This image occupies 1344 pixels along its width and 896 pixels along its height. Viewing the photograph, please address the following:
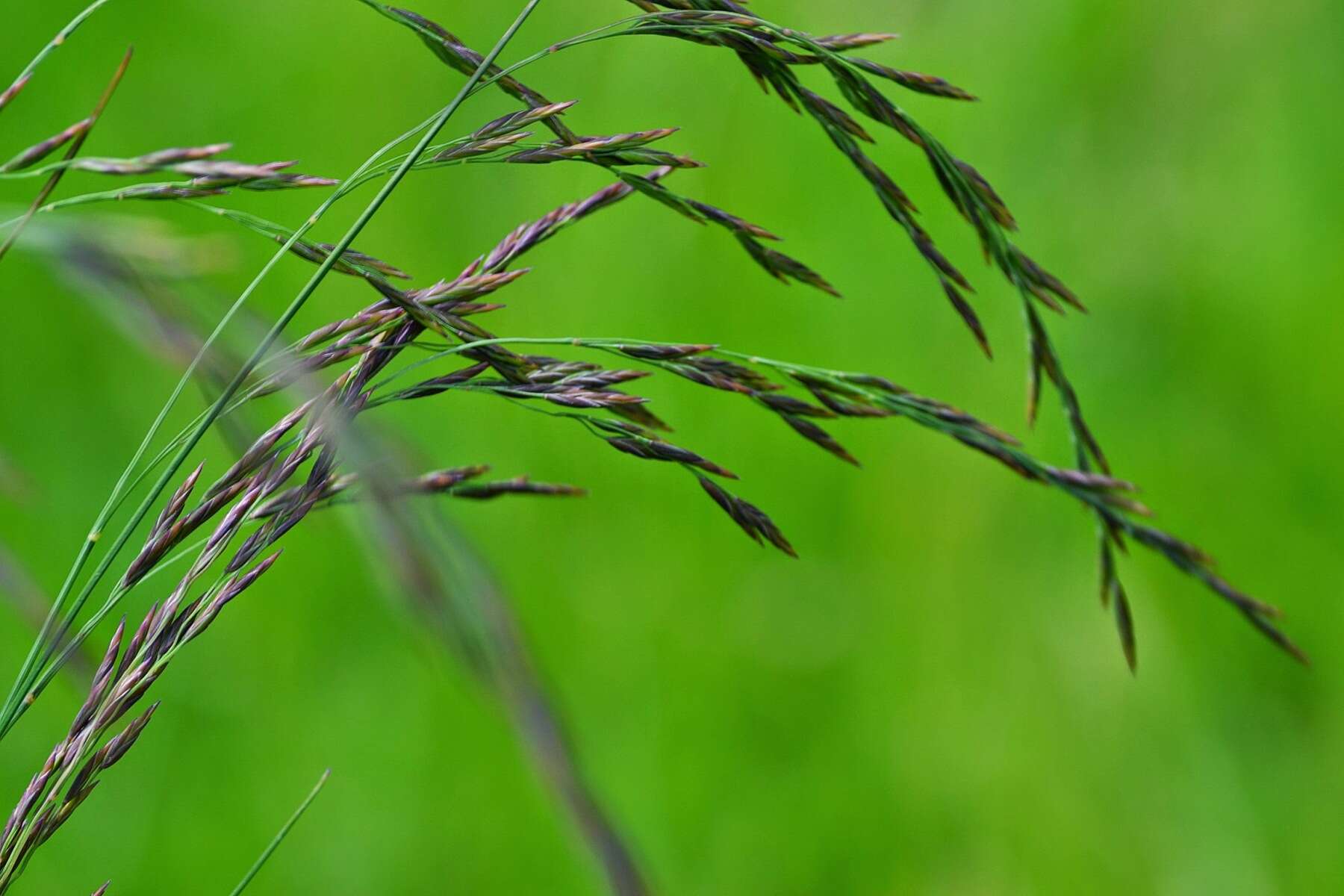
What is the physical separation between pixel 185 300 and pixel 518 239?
24 centimetres

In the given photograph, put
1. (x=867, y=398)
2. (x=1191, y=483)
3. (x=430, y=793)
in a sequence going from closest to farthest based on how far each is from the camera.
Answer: (x=867, y=398) → (x=430, y=793) → (x=1191, y=483)

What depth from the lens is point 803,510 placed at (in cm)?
200

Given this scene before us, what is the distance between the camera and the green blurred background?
65.9 inches

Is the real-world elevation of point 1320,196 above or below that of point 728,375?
below

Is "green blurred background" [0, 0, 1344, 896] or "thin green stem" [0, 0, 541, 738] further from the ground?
"thin green stem" [0, 0, 541, 738]

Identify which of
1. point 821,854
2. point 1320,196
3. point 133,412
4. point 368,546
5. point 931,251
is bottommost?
point 821,854

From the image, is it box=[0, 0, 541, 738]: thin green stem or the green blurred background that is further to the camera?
the green blurred background

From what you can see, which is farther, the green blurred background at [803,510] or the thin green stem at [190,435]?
the green blurred background at [803,510]

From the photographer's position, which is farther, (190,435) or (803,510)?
(803,510)

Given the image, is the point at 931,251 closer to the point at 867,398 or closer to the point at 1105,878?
the point at 867,398

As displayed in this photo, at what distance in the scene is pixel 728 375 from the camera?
0.68 metres

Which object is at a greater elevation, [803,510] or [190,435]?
[190,435]

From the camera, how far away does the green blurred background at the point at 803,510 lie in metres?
1.67

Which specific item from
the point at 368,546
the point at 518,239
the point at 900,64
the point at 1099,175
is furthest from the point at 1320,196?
the point at 368,546
